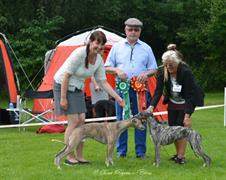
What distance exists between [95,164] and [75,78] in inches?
41.3

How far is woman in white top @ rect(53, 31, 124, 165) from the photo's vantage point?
6129mm

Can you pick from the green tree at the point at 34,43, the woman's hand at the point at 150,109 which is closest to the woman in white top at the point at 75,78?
the woman's hand at the point at 150,109

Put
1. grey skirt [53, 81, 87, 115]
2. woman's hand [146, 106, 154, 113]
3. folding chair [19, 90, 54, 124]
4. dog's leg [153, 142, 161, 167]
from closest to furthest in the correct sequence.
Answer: grey skirt [53, 81, 87, 115]
dog's leg [153, 142, 161, 167]
woman's hand [146, 106, 154, 113]
folding chair [19, 90, 54, 124]

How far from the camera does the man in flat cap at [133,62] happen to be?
22.5 feet

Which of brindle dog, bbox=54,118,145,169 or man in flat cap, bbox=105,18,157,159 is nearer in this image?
brindle dog, bbox=54,118,145,169

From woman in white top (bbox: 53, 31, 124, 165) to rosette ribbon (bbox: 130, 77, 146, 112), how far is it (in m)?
0.54

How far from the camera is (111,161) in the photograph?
6.47 meters

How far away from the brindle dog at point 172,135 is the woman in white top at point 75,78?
2.38 feet

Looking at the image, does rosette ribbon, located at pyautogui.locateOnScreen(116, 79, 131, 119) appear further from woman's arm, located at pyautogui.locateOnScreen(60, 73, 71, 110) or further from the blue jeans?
woman's arm, located at pyautogui.locateOnScreen(60, 73, 71, 110)

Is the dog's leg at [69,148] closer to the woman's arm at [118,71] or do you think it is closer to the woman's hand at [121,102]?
the woman's hand at [121,102]

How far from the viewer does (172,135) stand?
6.35 metres

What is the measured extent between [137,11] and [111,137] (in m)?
19.9

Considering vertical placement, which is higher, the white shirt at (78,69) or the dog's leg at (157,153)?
the white shirt at (78,69)

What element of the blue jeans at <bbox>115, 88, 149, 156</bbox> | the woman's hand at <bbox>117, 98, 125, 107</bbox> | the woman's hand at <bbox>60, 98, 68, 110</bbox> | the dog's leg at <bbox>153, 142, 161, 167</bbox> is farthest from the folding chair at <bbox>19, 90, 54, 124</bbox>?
the dog's leg at <bbox>153, 142, 161, 167</bbox>
